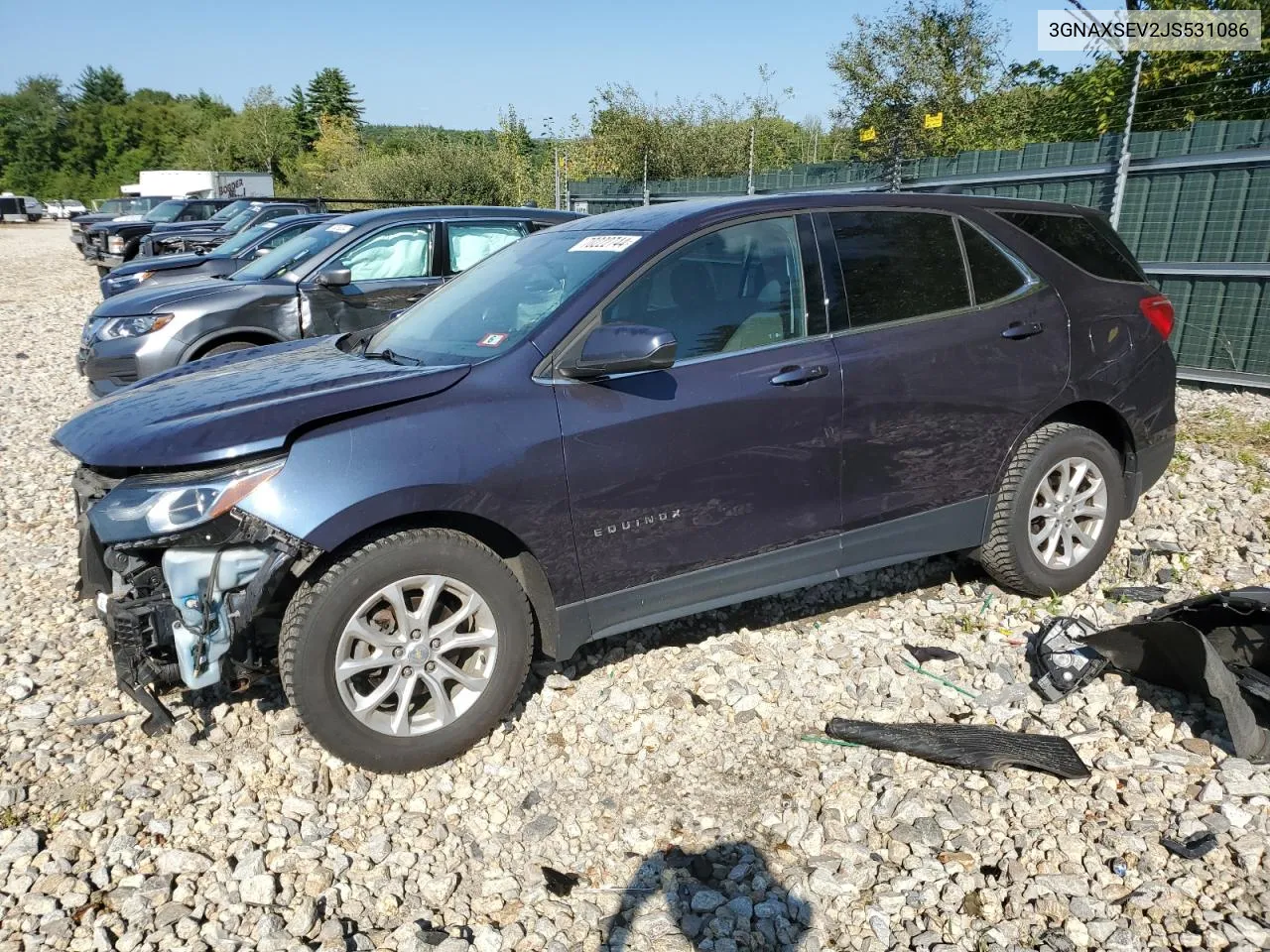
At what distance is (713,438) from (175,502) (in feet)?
5.99

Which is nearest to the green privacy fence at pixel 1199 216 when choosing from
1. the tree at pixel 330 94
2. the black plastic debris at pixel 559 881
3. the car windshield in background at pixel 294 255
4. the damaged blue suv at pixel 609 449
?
the damaged blue suv at pixel 609 449

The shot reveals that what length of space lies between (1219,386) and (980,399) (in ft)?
19.5

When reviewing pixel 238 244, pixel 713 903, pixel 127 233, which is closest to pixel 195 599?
pixel 713 903

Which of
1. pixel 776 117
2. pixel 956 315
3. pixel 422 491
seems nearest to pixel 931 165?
pixel 956 315

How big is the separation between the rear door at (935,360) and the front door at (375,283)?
4.37 metres

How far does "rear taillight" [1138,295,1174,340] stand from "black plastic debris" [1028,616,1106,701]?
5.34 ft

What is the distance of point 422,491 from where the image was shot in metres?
2.99

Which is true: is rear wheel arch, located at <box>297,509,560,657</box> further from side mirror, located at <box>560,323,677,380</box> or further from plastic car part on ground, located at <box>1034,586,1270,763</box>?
plastic car part on ground, located at <box>1034,586,1270,763</box>

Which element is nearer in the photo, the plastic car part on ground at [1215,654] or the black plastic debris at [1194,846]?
the black plastic debris at [1194,846]

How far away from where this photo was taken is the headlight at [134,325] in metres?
7.30

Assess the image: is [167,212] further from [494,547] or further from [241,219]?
[494,547]

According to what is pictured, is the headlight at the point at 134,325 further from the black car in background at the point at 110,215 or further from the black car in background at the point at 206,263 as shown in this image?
the black car in background at the point at 110,215

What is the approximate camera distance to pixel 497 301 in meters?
3.82

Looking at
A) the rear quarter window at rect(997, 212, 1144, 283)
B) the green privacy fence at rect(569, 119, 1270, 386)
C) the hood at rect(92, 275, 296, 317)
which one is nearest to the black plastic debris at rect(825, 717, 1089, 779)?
the rear quarter window at rect(997, 212, 1144, 283)
